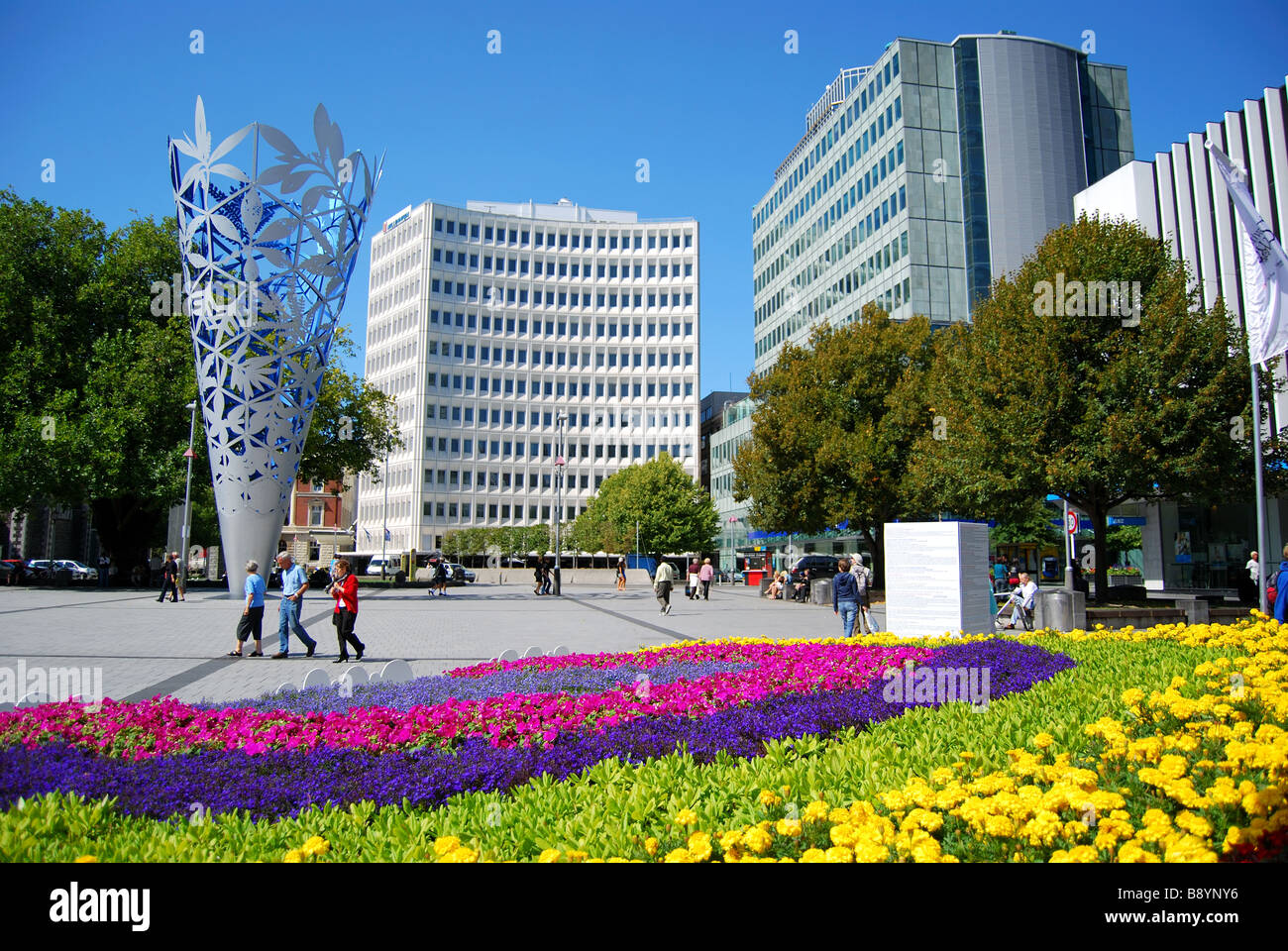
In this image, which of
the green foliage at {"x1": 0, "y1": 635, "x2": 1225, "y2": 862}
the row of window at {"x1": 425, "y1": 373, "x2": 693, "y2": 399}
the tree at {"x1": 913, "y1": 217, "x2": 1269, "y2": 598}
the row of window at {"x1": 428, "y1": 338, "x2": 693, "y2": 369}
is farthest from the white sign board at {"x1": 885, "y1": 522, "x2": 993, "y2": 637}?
the row of window at {"x1": 428, "y1": 338, "x2": 693, "y2": 369}

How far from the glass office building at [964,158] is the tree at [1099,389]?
29479 mm

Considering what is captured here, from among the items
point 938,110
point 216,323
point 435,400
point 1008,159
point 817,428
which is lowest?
point 817,428

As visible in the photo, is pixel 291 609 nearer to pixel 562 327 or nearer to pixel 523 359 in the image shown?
pixel 523 359

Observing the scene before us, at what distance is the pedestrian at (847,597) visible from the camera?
16172mm

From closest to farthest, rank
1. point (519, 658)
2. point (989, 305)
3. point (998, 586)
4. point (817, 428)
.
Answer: point (519, 658)
point (989, 305)
point (817, 428)
point (998, 586)

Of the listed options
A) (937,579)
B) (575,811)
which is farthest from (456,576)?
(575,811)

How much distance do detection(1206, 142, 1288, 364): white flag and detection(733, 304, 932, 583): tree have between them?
15803 millimetres

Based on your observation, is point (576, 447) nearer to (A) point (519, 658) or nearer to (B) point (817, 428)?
(B) point (817, 428)

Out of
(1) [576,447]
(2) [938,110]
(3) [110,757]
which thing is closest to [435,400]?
(1) [576,447]

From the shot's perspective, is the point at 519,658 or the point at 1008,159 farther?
the point at 1008,159

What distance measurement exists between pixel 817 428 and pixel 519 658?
24817 mm

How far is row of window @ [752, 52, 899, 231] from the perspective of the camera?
59312 millimetres

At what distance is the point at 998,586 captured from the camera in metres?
40.8

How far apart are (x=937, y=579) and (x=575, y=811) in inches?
470
